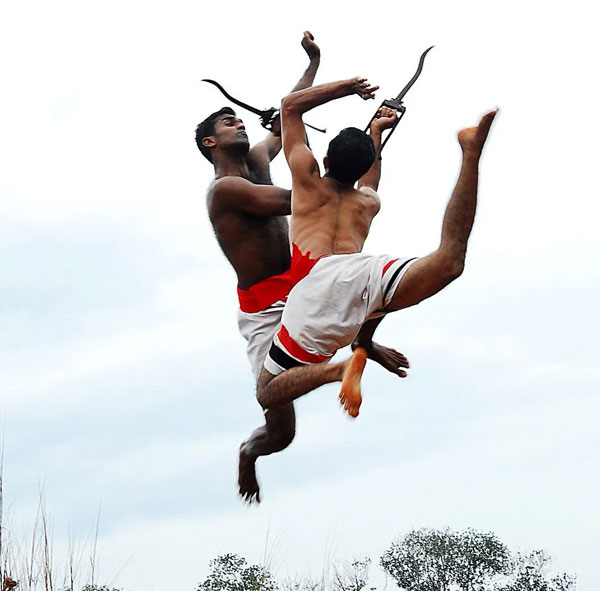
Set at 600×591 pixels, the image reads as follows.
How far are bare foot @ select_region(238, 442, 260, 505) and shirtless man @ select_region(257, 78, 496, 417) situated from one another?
915 mm

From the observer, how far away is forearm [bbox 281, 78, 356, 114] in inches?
256

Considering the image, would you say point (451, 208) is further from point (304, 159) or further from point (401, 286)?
point (304, 159)

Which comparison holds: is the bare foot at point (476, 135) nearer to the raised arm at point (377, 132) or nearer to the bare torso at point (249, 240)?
the raised arm at point (377, 132)

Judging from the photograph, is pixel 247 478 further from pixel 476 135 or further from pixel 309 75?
pixel 476 135

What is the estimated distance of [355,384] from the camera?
5.72 metres

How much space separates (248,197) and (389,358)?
1.32m

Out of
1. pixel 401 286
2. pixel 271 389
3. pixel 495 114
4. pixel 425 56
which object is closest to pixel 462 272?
pixel 401 286

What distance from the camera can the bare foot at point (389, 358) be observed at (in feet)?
24.6

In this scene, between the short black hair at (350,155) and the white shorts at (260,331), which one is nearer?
the short black hair at (350,155)

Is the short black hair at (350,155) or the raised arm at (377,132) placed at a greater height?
the raised arm at (377,132)

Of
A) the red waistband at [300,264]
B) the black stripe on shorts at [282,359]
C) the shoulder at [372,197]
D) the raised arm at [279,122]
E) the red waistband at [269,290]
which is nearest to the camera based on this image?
the red waistband at [300,264]

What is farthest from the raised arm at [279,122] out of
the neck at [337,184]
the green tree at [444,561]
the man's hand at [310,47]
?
the green tree at [444,561]

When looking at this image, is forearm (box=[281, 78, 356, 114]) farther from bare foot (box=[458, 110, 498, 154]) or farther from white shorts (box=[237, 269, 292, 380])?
white shorts (box=[237, 269, 292, 380])

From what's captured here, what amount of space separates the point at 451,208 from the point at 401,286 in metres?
0.51
